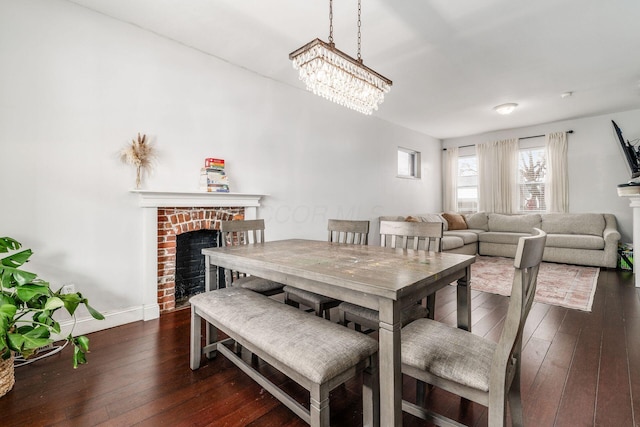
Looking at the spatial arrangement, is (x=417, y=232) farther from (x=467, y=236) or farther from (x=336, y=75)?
(x=467, y=236)

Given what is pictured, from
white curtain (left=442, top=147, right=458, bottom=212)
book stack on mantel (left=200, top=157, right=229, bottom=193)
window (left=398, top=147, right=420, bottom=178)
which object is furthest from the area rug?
book stack on mantel (left=200, top=157, right=229, bottom=193)

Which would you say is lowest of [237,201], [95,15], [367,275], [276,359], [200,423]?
[200,423]

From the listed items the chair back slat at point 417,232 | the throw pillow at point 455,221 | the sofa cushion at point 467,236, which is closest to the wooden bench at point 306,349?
the chair back slat at point 417,232

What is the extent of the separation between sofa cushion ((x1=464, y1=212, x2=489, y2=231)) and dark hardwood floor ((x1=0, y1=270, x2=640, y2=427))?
392 centimetres

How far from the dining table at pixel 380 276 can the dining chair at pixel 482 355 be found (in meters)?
0.13

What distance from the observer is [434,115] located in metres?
5.15

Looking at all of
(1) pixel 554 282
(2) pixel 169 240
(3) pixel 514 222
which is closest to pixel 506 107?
(3) pixel 514 222

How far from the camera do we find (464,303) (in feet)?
5.16

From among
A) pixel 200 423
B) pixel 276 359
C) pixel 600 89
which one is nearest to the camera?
pixel 276 359

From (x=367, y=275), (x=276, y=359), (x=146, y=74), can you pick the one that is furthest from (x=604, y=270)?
(x=146, y=74)

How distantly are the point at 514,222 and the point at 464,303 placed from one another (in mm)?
5091

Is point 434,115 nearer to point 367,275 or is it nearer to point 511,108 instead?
point 511,108

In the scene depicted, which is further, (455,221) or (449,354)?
(455,221)

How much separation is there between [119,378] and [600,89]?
6.14 meters
